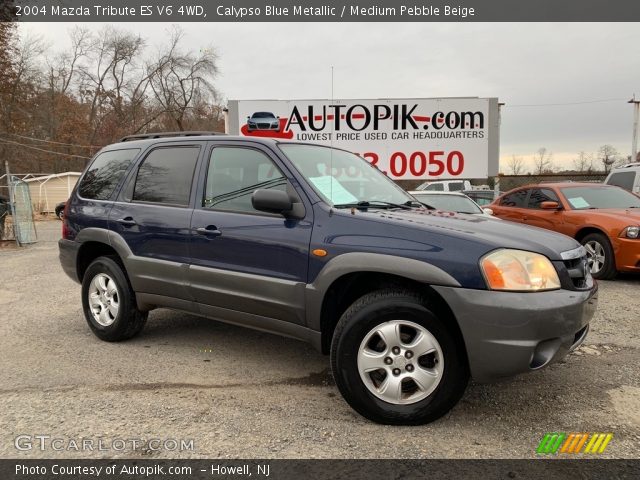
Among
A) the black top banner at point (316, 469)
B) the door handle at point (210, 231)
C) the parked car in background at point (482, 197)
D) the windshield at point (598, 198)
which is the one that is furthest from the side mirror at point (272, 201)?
the parked car in background at point (482, 197)

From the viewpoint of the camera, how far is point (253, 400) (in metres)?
3.31

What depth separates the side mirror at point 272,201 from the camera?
321 cm

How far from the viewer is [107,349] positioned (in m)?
4.39

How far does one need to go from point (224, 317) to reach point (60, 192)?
31015 millimetres

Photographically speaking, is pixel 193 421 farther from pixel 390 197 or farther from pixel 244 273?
pixel 390 197

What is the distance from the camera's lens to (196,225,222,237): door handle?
3668mm

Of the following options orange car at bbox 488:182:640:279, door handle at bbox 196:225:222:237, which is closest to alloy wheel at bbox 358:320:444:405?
door handle at bbox 196:225:222:237

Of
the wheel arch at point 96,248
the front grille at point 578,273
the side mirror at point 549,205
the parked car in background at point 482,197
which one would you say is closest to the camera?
the front grille at point 578,273

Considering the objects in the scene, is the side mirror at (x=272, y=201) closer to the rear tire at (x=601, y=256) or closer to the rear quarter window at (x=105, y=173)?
the rear quarter window at (x=105, y=173)

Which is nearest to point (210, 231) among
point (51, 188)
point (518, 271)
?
point (518, 271)

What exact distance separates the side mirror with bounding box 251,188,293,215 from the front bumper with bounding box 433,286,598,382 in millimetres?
1142

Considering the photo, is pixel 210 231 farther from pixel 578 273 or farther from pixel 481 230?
pixel 578 273

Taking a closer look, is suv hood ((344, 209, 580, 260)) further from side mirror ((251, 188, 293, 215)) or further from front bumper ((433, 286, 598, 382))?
side mirror ((251, 188, 293, 215))

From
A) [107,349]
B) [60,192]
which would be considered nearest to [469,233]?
[107,349]
